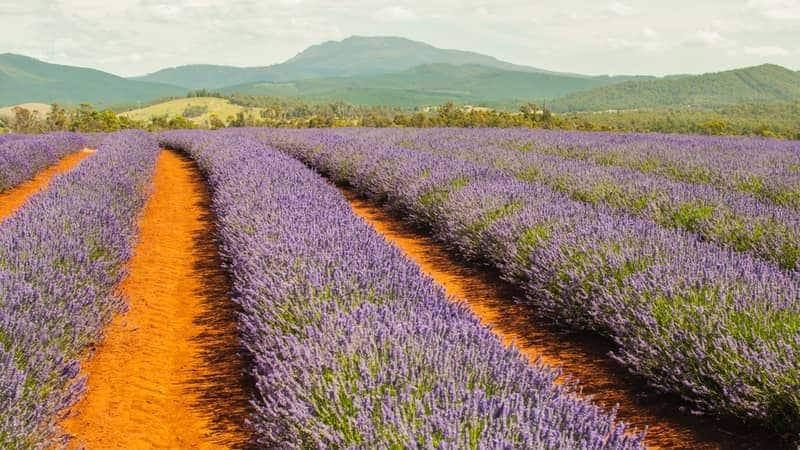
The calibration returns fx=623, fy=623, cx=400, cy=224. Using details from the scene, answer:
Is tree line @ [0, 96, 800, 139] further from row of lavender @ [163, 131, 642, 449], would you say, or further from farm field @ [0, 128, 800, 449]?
row of lavender @ [163, 131, 642, 449]

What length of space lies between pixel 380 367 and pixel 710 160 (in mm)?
8678

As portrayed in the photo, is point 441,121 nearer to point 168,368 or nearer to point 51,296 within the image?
point 168,368

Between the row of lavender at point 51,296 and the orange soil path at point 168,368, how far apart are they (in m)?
0.19

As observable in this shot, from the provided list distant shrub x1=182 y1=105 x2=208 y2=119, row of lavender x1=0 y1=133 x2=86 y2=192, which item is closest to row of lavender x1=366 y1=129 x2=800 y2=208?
row of lavender x1=0 y1=133 x2=86 y2=192

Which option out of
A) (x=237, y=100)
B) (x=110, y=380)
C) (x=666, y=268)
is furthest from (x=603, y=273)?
(x=237, y=100)

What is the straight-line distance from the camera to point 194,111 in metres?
168

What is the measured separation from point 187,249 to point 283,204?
5.81 feet

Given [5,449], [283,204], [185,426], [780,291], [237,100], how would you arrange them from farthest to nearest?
[237,100], [283,204], [780,291], [185,426], [5,449]

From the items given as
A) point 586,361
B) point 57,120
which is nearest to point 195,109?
point 57,120

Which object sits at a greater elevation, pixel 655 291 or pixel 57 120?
pixel 57 120

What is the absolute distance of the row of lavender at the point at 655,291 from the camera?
280cm

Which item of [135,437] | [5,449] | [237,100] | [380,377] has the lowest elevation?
[135,437]

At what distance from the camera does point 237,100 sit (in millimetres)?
185250

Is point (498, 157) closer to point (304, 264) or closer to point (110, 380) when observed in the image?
point (304, 264)
